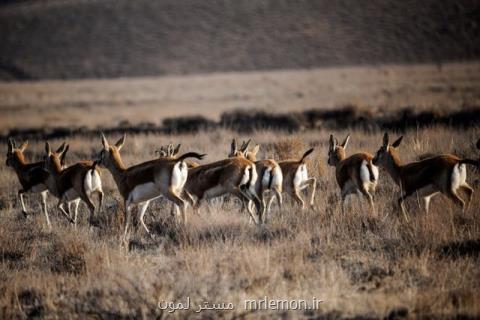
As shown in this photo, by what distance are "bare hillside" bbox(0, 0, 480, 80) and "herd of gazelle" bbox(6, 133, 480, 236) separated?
61780mm

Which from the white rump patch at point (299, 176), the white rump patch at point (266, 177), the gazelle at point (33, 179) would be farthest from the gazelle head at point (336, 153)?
the gazelle at point (33, 179)

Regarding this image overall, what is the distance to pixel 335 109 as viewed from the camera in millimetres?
27219

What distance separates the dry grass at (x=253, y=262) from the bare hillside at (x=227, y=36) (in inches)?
2483

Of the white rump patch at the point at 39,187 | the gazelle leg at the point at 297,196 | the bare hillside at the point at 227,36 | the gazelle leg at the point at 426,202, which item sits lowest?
the bare hillside at the point at 227,36

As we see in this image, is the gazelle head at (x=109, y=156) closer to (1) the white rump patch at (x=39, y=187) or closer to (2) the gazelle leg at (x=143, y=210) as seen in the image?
(2) the gazelle leg at (x=143, y=210)

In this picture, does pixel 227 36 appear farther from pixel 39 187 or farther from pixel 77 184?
pixel 77 184

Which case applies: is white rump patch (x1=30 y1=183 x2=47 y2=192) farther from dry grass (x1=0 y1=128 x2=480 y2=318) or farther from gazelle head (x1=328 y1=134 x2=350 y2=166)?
gazelle head (x1=328 y1=134 x2=350 y2=166)

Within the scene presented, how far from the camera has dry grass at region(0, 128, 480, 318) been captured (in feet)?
26.0

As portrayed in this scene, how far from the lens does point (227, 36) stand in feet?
281

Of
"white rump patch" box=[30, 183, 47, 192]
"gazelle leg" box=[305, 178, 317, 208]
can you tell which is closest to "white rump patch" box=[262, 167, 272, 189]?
"gazelle leg" box=[305, 178, 317, 208]

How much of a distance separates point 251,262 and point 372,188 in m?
3.79

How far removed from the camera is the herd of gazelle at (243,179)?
10.6 m

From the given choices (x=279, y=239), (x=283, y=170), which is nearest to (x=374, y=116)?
(x=283, y=170)

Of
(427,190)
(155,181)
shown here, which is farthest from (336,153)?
(155,181)
